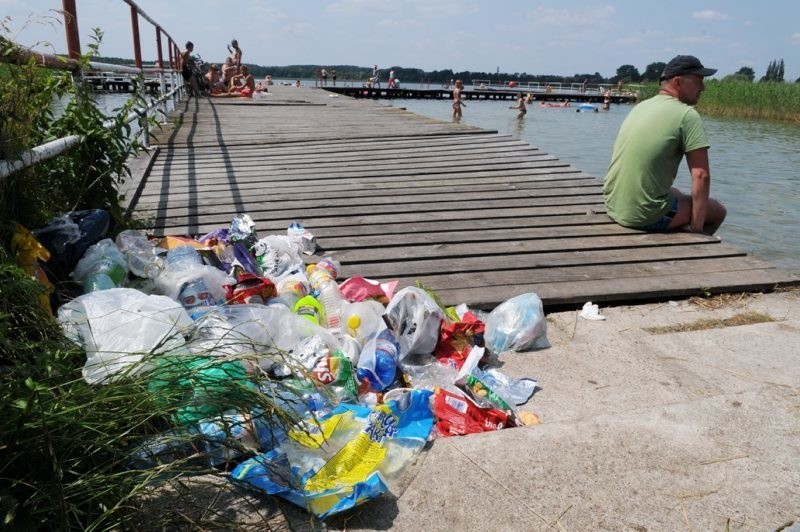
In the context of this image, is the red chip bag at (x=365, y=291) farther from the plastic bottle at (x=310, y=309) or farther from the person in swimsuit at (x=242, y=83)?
the person in swimsuit at (x=242, y=83)

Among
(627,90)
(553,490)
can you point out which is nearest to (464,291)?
(553,490)

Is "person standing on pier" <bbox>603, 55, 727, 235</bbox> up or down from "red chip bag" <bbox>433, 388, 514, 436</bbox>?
up

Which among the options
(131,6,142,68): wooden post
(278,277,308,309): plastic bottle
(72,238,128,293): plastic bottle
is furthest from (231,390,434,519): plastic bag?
(131,6,142,68): wooden post

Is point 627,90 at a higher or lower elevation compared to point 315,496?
higher

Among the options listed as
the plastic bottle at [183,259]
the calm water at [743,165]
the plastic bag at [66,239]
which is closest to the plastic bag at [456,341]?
the plastic bottle at [183,259]

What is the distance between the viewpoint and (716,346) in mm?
2805

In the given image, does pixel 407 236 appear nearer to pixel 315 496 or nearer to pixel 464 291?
pixel 464 291

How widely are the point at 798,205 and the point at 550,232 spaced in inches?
360

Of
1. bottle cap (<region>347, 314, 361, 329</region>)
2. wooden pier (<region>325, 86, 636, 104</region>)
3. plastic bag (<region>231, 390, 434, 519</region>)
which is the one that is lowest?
plastic bag (<region>231, 390, 434, 519</region>)

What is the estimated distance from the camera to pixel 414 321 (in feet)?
8.80

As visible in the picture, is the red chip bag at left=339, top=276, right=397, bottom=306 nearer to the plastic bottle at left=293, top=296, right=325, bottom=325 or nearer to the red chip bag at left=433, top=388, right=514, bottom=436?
the plastic bottle at left=293, top=296, right=325, bottom=325

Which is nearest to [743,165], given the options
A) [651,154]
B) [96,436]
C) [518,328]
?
[651,154]

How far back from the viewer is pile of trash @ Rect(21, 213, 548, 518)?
5.22 ft

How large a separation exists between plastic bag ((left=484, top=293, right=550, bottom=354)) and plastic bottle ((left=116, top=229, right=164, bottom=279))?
5.53ft
